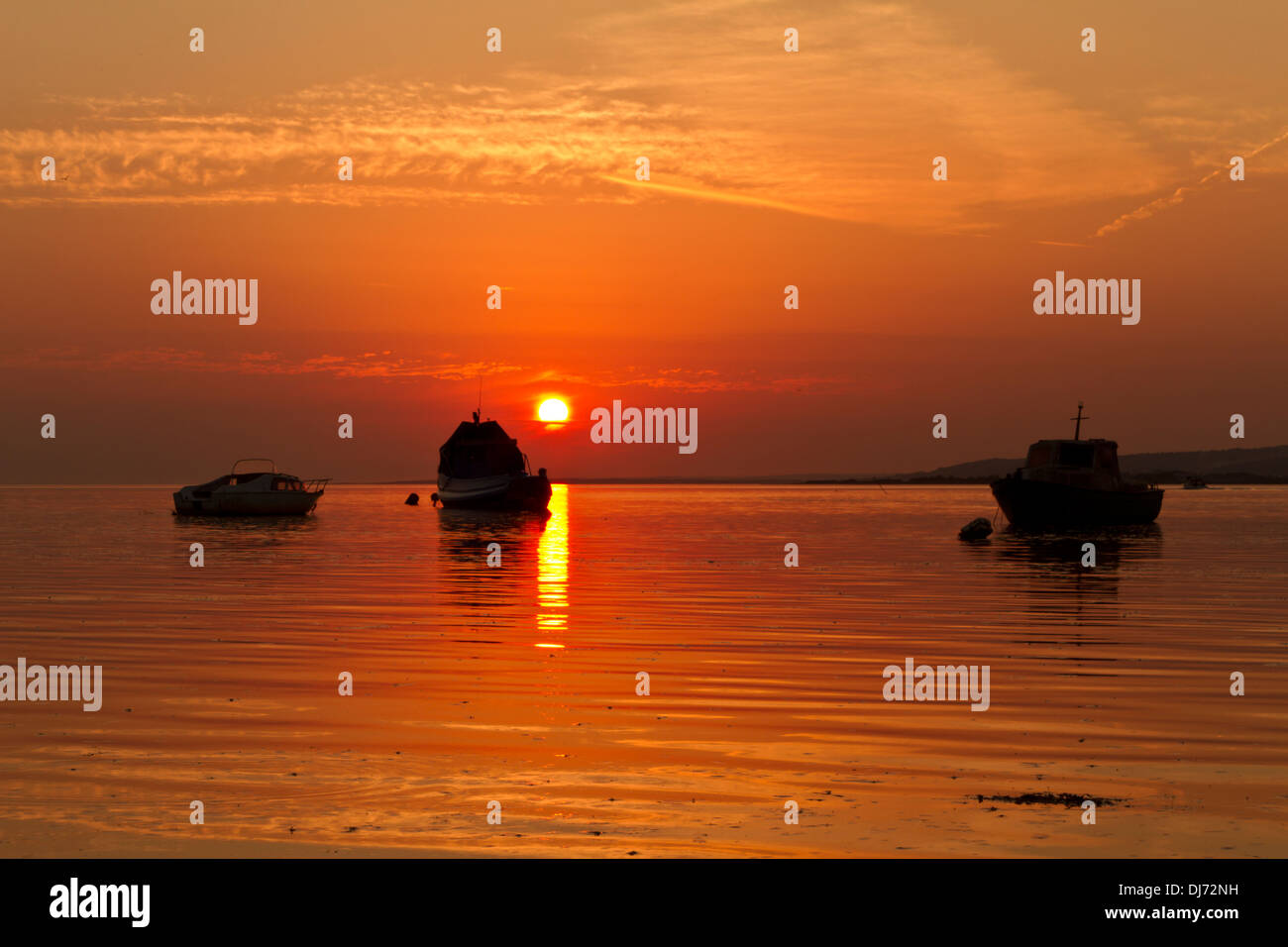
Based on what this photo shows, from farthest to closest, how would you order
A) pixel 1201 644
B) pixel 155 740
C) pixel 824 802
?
pixel 1201 644, pixel 155 740, pixel 824 802

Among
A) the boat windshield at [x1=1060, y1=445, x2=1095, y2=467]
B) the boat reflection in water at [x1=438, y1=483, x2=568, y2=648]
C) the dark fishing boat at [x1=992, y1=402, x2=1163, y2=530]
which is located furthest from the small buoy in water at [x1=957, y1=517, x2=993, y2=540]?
the boat reflection in water at [x1=438, y1=483, x2=568, y2=648]

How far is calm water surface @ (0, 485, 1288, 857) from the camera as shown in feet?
34.1

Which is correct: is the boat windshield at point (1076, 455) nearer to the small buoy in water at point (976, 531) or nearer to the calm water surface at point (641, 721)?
the small buoy in water at point (976, 531)

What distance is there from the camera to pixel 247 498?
307 feet

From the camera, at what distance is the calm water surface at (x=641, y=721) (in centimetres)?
1038

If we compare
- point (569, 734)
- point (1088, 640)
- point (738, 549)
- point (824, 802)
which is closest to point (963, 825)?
point (824, 802)

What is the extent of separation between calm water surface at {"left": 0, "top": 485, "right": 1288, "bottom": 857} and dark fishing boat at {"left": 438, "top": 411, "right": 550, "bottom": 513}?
6806 centimetres

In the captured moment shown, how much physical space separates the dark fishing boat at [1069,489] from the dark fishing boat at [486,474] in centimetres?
4484

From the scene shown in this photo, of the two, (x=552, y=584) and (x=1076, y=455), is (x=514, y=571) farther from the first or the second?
(x=1076, y=455)

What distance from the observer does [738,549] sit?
5747 centimetres

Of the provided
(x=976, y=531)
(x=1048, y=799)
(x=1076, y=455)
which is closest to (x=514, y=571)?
(x=976, y=531)
